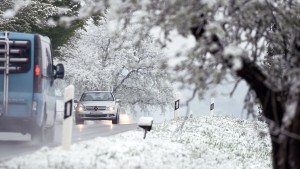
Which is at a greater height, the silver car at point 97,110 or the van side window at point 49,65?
the van side window at point 49,65

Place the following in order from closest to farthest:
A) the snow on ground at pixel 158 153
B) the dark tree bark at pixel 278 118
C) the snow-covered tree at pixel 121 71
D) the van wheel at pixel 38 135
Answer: the dark tree bark at pixel 278 118
the snow on ground at pixel 158 153
the van wheel at pixel 38 135
the snow-covered tree at pixel 121 71

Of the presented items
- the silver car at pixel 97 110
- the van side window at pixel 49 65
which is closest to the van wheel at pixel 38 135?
the van side window at pixel 49 65

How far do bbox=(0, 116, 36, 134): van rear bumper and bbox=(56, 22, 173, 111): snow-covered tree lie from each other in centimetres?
3337

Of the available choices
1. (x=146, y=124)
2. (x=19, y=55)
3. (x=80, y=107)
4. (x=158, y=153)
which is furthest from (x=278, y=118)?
(x=80, y=107)

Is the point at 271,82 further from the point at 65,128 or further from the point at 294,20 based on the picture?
the point at 65,128

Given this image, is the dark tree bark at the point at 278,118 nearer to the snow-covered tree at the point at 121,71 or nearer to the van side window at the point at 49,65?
the van side window at the point at 49,65

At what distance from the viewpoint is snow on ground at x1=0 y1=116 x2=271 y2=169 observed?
9070mm

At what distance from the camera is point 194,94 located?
7.60m

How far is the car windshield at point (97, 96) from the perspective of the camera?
27.1 metres

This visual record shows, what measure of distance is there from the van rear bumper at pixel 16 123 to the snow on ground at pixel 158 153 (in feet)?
5.61

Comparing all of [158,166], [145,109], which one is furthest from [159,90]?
[158,166]

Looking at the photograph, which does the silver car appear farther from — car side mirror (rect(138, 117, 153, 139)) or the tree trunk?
the tree trunk

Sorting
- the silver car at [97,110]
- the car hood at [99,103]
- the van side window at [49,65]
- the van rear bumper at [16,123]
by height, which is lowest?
the silver car at [97,110]

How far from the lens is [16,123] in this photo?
12719mm
